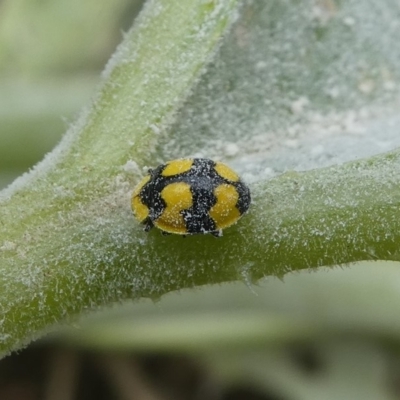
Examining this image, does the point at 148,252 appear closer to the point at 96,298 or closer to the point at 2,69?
the point at 96,298

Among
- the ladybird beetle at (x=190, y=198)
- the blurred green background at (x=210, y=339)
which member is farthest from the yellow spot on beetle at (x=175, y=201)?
the blurred green background at (x=210, y=339)

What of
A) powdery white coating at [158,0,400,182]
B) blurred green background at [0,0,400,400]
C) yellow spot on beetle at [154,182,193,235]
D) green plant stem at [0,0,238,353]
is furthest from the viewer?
blurred green background at [0,0,400,400]

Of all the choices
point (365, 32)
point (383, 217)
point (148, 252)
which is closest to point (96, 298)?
point (148, 252)

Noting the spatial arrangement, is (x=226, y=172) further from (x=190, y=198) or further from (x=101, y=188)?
(x=101, y=188)

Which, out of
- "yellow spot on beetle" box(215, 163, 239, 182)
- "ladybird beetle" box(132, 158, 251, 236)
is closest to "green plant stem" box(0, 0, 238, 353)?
"ladybird beetle" box(132, 158, 251, 236)

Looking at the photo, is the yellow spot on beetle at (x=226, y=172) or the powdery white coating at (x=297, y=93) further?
the powdery white coating at (x=297, y=93)

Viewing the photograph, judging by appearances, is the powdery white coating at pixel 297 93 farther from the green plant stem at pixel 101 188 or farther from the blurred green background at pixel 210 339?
the blurred green background at pixel 210 339

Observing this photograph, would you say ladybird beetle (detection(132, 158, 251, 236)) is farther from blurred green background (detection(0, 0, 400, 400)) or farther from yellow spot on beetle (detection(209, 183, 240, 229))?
blurred green background (detection(0, 0, 400, 400))
